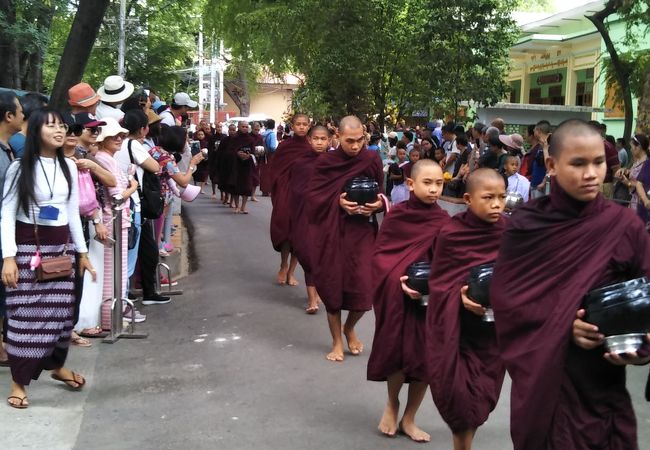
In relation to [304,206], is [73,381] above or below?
below

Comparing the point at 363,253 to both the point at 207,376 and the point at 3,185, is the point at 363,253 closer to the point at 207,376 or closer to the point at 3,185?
the point at 207,376

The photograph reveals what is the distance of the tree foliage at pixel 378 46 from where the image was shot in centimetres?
1312

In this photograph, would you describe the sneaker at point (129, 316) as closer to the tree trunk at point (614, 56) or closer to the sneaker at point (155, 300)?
the sneaker at point (155, 300)

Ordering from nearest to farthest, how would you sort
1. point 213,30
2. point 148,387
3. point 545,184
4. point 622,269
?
point 622,269 → point 148,387 → point 545,184 → point 213,30

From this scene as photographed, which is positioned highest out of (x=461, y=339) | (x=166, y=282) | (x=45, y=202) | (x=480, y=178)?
(x=480, y=178)

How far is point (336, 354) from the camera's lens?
5996 mm

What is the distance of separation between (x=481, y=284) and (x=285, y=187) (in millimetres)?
5756

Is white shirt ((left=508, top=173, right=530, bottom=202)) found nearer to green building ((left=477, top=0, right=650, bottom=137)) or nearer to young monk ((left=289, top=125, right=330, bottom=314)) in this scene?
young monk ((left=289, top=125, right=330, bottom=314))

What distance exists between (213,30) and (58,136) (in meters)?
18.1

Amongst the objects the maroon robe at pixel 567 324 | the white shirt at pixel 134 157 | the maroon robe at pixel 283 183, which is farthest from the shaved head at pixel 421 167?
the maroon robe at pixel 283 183

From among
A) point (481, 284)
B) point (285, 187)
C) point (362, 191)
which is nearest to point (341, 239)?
point (362, 191)

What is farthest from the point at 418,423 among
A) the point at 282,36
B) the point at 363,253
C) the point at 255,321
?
the point at 282,36

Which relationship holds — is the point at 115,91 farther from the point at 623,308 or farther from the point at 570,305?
the point at 623,308

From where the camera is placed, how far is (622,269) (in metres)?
2.62
